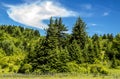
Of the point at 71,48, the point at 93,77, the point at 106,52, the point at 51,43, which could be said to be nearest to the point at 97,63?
the point at 71,48

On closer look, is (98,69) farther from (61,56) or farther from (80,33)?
(80,33)

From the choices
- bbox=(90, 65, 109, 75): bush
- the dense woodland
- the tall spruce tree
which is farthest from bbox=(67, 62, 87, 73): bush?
the tall spruce tree

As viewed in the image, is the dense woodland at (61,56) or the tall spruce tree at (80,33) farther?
the tall spruce tree at (80,33)

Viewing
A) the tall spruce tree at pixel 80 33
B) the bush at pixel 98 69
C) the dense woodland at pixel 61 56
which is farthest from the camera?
the tall spruce tree at pixel 80 33

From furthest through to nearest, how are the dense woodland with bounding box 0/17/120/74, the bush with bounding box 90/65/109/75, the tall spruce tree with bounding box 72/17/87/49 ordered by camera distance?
1. the tall spruce tree with bounding box 72/17/87/49
2. the bush with bounding box 90/65/109/75
3. the dense woodland with bounding box 0/17/120/74

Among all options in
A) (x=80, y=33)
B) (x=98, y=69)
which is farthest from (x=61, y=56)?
(x=80, y=33)

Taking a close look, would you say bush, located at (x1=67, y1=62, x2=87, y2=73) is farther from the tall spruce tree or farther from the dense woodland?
the tall spruce tree

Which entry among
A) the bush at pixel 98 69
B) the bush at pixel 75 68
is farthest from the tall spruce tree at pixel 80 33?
the bush at pixel 75 68

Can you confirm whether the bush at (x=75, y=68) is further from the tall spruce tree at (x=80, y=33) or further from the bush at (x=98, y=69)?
the tall spruce tree at (x=80, y=33)

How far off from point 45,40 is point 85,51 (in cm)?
1621

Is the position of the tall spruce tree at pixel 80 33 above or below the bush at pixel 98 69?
above

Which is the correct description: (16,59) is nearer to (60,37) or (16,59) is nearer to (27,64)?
(60,37)

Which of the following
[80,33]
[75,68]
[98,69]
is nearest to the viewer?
[75,68]

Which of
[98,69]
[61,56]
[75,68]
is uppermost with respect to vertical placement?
[61,56]
